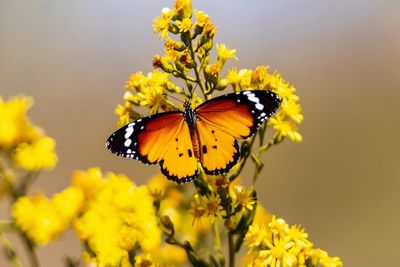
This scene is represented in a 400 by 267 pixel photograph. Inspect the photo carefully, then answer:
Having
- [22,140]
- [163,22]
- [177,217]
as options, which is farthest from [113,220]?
[163,22]

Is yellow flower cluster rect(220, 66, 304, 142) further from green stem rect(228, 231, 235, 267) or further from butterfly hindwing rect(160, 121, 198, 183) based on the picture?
green stem rect(228, 231, 235, 267)

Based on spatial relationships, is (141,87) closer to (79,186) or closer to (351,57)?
(79,186)

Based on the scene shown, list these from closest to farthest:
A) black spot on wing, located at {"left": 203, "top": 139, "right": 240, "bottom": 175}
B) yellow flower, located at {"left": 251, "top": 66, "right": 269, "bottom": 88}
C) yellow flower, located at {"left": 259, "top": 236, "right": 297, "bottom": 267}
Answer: yellow flower, located at {"left": 259, "top": 236, "right": 297, "bottom": 267}
black spot on wing, located at {"left": 203, "top": 139, "right": 240, "bottom": 175}
yellow flower, located at {"left": 251, "top": 66, "right": 269, "bottom": 88}

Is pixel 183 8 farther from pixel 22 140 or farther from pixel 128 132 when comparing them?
pixel 22 140

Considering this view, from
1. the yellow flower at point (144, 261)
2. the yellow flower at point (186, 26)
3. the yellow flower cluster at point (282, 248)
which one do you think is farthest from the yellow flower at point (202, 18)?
the yellow flower at point (144, 261)

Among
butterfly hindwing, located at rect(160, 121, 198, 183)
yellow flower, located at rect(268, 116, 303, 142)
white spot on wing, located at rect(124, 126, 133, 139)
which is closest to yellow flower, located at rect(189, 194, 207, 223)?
butterfly hindwing, located at rect(160, 121, 198, 183)

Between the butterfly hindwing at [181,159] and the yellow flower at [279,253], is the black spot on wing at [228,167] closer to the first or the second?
the butterfly hindwing at [181,159]
